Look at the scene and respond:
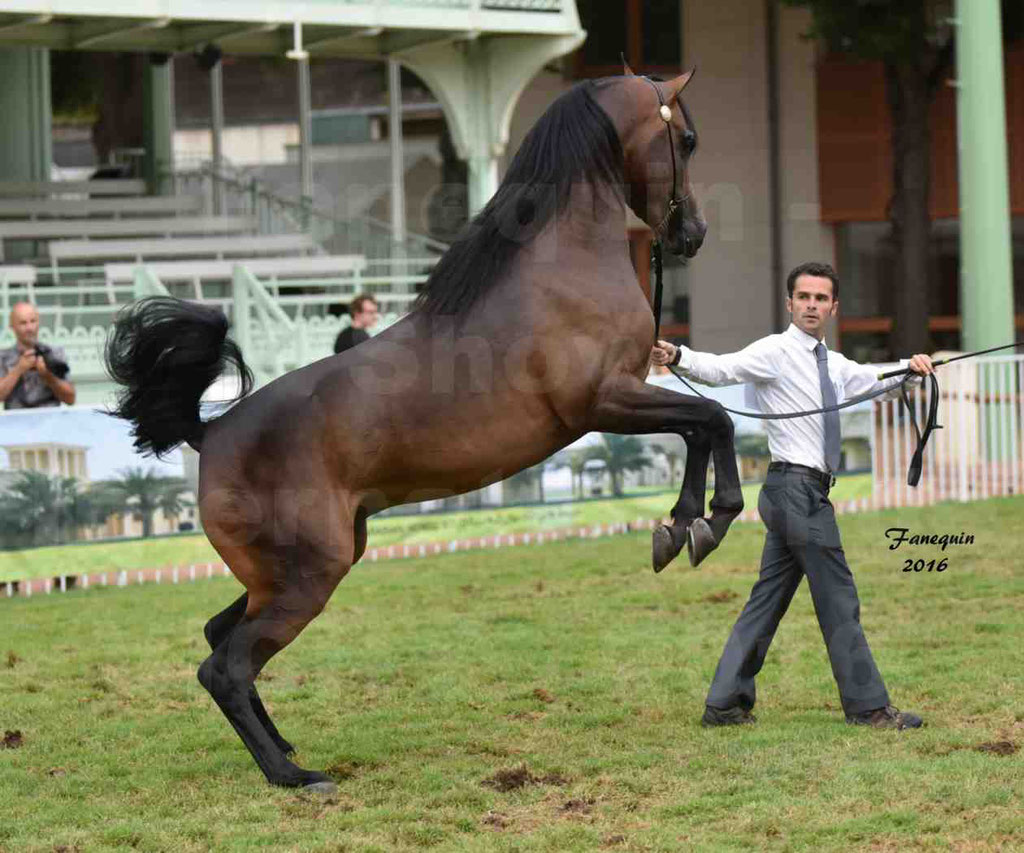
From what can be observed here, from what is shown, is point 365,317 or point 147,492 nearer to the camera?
point 147,492

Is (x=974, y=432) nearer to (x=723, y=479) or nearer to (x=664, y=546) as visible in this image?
(x=723, y=479)

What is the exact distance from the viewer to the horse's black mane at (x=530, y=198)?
541 centimetres

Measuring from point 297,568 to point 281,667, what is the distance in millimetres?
2573

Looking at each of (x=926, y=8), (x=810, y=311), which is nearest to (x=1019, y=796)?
(x=810, y=311)

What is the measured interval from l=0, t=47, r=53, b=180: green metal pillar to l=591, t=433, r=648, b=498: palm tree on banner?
10950 millimetres

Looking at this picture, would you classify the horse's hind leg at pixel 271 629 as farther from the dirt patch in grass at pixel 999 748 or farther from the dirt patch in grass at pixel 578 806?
the dirt patch in grass at pixel 999 748

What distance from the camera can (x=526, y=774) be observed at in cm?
552

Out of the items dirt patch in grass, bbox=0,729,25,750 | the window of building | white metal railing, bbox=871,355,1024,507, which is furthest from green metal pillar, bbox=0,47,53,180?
dirt patch in grass, bbox=0,729,25,750

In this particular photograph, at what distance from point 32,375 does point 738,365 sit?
5.92 meters

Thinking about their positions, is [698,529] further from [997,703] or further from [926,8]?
[926,8]


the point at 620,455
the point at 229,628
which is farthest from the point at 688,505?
the point at 620,455

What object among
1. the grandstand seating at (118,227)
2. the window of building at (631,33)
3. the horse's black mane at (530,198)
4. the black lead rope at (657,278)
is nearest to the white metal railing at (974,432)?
the black lead rope at (657,278)

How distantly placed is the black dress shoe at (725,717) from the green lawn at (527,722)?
0.17ft

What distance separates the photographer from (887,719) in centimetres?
598
